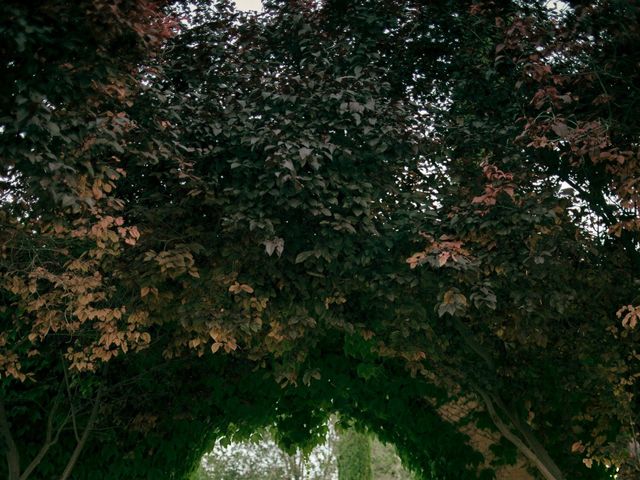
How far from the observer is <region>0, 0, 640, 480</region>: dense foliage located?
4.10 meters

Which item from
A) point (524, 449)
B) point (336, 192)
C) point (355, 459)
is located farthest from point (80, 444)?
point (355, 459)

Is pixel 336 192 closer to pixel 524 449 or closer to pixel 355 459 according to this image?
pixel 524 449

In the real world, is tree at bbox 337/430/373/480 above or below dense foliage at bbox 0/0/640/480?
below

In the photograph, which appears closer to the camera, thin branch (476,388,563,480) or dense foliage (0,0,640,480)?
dense foliage (0,0,640,480)

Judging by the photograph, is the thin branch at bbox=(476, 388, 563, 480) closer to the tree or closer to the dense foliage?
the dense foliage

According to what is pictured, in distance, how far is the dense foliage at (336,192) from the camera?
410cm

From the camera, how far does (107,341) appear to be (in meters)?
4.74

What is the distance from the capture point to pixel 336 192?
4488 millimetres

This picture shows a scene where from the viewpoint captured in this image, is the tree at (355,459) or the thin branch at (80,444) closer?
the thin branch at (80,444)

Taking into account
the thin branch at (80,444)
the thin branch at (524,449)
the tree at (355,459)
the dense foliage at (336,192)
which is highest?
the dense foliage at (336,192)

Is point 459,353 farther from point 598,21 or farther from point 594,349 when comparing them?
point 598,21

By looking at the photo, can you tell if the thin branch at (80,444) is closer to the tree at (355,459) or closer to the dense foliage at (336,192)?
the dense foliage at (336,192)

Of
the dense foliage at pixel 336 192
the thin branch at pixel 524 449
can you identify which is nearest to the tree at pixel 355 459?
the dense foliage at pixel 336 192

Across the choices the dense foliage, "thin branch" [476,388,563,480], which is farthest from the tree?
"thin branch" [476,388,563,480]
